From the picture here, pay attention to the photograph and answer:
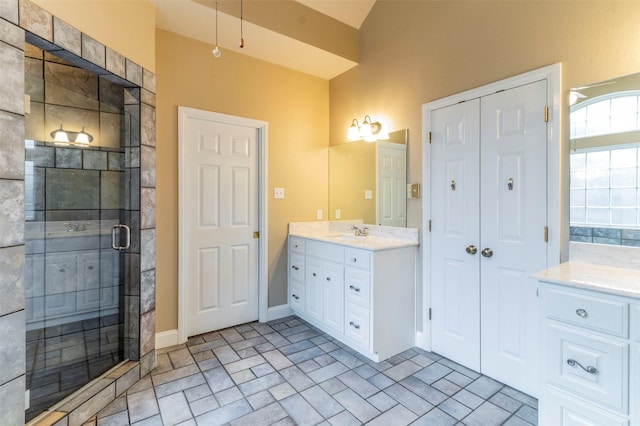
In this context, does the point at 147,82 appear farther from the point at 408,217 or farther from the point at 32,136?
the point at 408,217

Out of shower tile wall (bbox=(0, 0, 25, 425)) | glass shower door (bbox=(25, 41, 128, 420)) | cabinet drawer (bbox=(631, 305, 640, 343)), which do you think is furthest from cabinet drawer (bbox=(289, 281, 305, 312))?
cabinet drawer (bbox=(631, 305, 640, 343))


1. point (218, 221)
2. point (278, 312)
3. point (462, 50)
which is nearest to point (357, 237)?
point (278, 312)

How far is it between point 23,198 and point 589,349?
8.81 feet

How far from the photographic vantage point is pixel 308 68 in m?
3.37

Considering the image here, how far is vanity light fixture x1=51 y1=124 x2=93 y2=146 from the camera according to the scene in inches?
76.3

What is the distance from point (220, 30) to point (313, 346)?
2851 millimetres

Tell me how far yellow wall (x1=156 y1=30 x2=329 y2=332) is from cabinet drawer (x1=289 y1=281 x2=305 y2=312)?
0.10m

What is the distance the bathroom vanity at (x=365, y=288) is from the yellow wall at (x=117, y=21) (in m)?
2.05

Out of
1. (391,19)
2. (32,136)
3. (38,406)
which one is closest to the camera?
(38,406)

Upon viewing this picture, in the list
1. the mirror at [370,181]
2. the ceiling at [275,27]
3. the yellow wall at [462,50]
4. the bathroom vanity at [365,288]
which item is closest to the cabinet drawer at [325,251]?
the bathroom vanity at [365,288]

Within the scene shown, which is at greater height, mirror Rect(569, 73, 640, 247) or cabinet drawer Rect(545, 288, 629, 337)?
mirror Rect(569, 73, 640, 247)

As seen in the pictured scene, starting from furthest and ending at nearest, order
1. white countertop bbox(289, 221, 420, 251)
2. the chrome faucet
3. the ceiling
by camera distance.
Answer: the chrome faucet → white countertop bbox(289, 221, 420, 251) → the ceiling

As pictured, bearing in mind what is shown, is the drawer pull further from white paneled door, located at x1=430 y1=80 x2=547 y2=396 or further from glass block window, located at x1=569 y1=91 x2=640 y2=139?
glass block window, located at x1=569 y1=91 x2=640 y2=139

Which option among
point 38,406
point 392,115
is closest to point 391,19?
point 392,115
